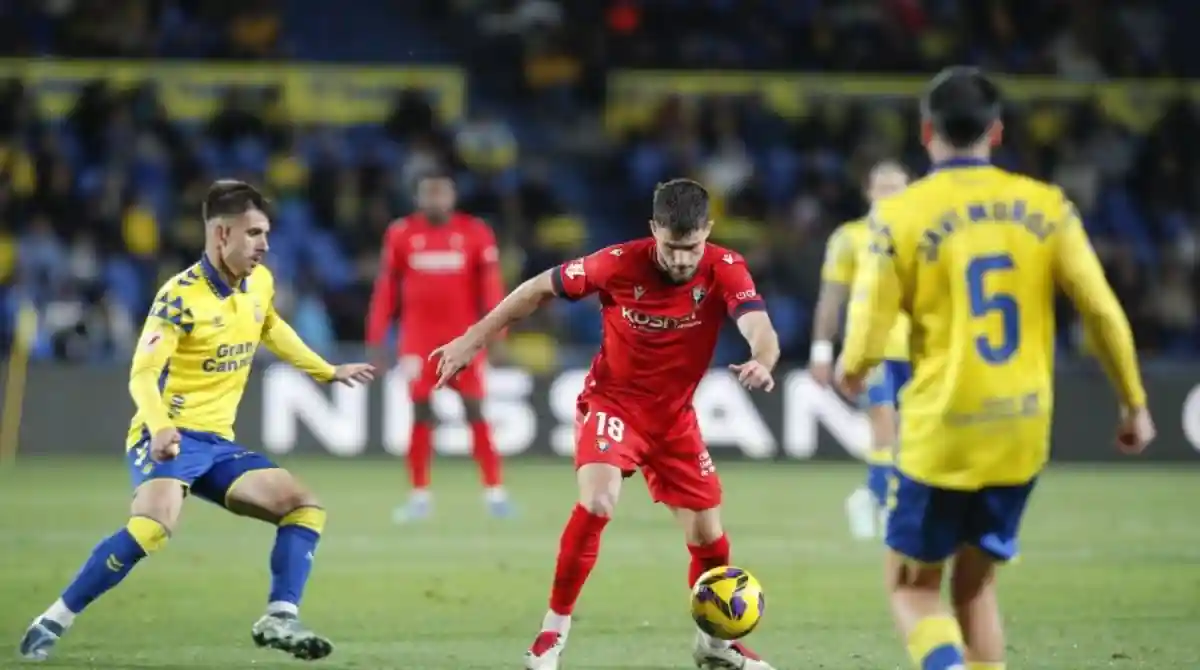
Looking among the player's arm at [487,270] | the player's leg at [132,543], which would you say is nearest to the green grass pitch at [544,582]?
the player's leg at [132,543]

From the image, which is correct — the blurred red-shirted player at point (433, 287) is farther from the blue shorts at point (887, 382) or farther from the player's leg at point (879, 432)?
the blue shorts at point (887, 382)

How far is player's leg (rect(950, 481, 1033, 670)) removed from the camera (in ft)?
17.9

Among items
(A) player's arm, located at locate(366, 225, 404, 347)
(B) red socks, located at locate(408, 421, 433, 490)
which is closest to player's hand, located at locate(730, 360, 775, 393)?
(B) red socks, located at locate(408, 421, 433, 490)

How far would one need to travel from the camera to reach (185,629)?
28.4 ft

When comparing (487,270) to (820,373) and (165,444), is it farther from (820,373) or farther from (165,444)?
(165,444)

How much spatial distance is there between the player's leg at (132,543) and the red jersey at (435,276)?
6617 millimetres

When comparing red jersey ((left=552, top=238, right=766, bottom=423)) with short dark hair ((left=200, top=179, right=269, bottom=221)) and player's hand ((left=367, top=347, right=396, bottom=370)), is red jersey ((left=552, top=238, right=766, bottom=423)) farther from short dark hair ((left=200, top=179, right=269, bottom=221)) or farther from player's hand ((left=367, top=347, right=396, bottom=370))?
player's hand ((left=367, top=347, right=396, bottom=370))

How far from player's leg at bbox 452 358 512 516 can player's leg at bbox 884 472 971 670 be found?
8424 millimetres

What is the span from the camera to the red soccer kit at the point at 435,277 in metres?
14.3

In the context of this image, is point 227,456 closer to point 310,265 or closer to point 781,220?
point 310,265

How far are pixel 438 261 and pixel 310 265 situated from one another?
6358 millimetres

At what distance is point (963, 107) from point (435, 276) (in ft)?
30.2

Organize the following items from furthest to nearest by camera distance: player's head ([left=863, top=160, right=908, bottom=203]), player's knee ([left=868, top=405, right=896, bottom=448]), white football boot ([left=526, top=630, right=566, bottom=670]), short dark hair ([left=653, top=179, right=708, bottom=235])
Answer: player's knee ([left=868, top=405, right=896, bottom=448])
player's head ([left=863, top=160, right=908, bottom=203])
white football boot ([left=526, top=630, right=566, bottom=670])
short dark hair ([left=653, top=179, right=708, bottom=235])

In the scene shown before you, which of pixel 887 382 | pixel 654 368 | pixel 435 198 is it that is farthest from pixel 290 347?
pixel 435 198
